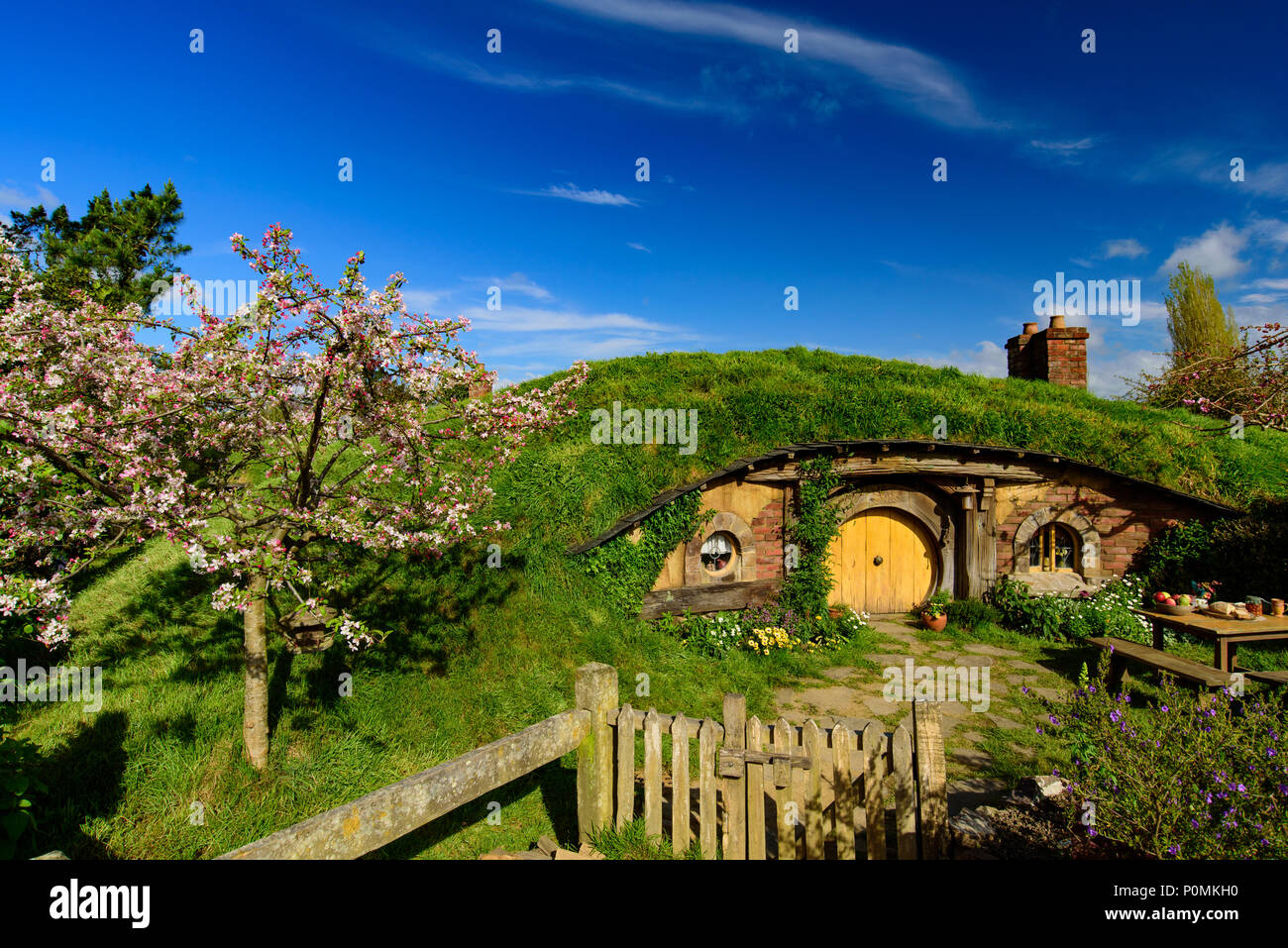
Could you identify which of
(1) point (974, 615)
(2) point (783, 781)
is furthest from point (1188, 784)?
(1) point (974, 615)

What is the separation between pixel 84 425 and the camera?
15.0 feet

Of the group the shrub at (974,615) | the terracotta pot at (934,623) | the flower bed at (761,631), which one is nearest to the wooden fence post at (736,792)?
the flower bed at (761,631)

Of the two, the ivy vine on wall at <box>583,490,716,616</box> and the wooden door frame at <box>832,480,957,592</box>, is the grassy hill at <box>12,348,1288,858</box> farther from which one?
the wooden door frame at <box>832,480,957,592</box>

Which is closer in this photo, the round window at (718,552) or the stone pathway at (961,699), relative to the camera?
the stone pathway at (961,699)

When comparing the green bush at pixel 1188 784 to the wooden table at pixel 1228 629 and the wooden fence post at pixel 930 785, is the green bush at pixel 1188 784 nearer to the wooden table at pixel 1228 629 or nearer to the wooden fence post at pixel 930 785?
the wooden fence post at pixel 930 785

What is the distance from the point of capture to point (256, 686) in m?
5.00

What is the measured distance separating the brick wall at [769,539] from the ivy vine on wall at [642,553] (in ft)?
3.66

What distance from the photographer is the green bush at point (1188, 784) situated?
3004mm

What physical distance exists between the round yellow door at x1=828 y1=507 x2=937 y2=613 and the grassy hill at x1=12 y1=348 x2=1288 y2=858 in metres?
1.85

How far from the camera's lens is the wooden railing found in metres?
3.50

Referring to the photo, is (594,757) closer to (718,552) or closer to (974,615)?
(718,552)

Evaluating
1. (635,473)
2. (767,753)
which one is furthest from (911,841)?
(635,473)

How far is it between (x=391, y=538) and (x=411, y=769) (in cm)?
215

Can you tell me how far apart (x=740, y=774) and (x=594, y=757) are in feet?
3.09
